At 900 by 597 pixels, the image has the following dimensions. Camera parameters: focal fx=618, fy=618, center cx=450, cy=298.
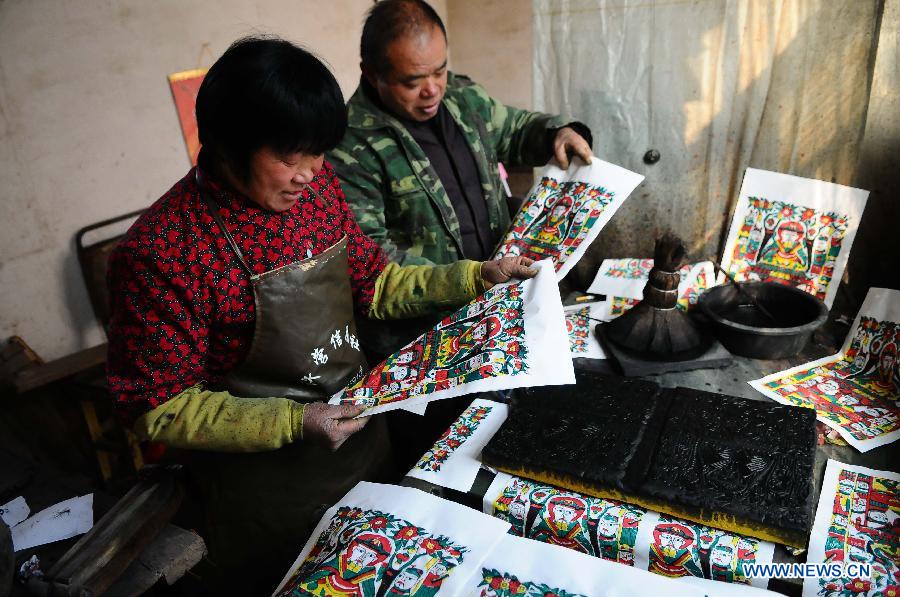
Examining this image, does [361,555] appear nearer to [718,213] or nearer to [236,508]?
[236,508]

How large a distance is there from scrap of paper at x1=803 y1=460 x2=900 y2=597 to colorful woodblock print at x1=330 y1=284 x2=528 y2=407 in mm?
662

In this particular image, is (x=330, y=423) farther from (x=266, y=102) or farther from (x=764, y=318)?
(x=764, y=318)

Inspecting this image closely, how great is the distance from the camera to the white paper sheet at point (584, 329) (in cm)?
199

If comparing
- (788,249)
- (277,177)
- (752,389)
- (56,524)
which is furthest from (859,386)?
(56,524)

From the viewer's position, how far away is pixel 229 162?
4.28ft

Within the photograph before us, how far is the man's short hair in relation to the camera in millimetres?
1956

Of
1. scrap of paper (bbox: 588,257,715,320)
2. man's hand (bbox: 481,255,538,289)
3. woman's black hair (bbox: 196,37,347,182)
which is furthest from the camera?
scrap of paper (bbox: 588,257,715,320)

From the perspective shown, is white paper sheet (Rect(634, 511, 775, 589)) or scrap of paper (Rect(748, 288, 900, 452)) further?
scrap of paper (Rect(748, 288, 900, 452))

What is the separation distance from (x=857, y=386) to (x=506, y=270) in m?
1.06

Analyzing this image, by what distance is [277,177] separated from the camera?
1.32 meters

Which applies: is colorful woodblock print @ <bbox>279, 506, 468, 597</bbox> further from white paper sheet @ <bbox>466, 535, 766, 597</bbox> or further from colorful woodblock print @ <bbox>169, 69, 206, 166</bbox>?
colorful woodblock print @ <bbox>169, 69, 206, 166</bbox>

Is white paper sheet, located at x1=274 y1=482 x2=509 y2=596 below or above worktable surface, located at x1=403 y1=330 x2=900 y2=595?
above

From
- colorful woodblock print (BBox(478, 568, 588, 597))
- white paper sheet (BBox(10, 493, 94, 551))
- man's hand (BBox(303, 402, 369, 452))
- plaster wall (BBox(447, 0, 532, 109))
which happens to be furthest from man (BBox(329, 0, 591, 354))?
plaster wall (BBox(447, 0, 532, 109))

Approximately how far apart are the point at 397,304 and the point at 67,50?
7.29 ft
